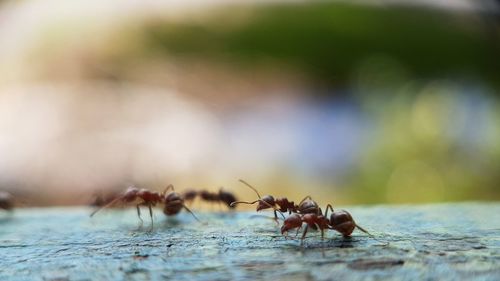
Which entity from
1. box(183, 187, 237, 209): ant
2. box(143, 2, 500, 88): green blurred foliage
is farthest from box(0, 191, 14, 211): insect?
box(143, 2, 500, 88): green blurred foliage

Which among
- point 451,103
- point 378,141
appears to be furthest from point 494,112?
point 378,141

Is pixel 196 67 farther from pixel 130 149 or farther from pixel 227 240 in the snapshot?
pixel 227 240

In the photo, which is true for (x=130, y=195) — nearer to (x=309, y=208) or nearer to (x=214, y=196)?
(x=214, y=196)

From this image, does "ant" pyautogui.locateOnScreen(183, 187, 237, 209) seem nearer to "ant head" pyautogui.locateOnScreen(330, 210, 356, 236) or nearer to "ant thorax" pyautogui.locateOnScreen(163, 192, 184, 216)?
"ant thorax" pyautogui.locateOnScreen(163, 192, 184, 216)

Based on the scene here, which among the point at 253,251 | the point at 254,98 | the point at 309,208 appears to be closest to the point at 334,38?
the point at 254,98

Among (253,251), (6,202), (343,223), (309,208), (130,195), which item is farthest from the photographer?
(6,202)

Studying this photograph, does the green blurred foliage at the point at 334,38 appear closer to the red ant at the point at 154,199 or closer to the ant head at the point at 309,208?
the red ant at the point at 154,199
